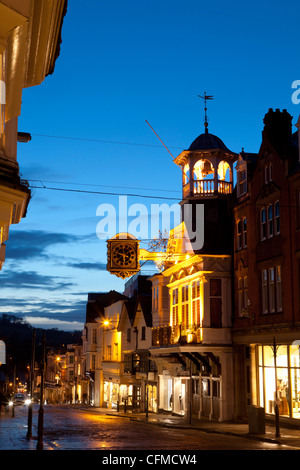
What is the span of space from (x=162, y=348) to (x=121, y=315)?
19.8 m

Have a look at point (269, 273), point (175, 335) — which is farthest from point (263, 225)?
point (175, 335)

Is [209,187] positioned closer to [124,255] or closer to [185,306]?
[185,306]

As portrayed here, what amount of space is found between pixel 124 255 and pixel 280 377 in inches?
373

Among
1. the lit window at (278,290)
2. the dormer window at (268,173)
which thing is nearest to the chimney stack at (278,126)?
the dormer window at (268,173)

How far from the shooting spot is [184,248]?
37.9m

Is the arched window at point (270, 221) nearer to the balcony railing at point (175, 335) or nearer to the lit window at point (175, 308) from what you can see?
the balcony railing at point (175, 335)

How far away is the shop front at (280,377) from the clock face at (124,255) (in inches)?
309

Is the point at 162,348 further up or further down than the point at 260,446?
further up

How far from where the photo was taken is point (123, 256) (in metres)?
30.2

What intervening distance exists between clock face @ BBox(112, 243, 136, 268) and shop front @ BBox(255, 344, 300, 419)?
309 inches

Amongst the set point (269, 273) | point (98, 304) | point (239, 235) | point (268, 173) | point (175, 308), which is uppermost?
point (268, 173)

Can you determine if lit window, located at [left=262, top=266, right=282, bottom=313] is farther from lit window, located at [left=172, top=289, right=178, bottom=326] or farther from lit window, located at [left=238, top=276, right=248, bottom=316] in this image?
lit window, located at [left=172, top=289, right=178, bottom=326]

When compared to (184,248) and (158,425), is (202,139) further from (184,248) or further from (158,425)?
(158,425)
